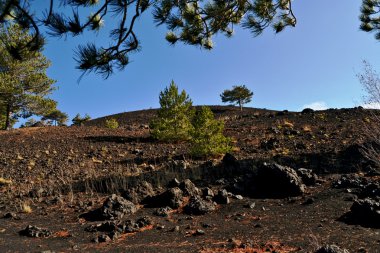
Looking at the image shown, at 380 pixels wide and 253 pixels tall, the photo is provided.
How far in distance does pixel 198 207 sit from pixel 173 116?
7.72 meters

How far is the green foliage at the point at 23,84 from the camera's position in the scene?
21.4m

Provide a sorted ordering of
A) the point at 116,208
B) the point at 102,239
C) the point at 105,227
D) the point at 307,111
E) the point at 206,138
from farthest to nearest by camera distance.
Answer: the point at 307,111, the point at 206,138, the point at 116,208, the point at 105,227, the point at 102,239

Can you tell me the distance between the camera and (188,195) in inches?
340

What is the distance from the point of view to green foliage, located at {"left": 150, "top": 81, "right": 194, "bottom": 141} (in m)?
14.7

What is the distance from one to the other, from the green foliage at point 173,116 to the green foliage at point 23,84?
10201 mm

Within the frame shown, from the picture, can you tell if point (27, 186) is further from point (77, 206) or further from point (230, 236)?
point (230, 236)

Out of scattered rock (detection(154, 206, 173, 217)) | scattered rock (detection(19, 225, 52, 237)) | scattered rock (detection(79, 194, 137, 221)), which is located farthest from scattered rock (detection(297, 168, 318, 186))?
scattered rock (detection(19, 225, 52, 237))

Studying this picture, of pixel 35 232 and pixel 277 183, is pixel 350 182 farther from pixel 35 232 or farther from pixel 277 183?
pixel 35 232

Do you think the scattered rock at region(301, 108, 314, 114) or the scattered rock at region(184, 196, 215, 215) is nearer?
the scattered rock at region(184, 196, 215, 215)

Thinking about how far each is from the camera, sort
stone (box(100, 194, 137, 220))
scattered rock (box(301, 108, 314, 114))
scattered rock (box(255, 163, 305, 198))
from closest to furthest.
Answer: stone (box(100, 194, 137, 220)) → scattered rock (box(255, 163, 305, 198)) → scattered rock (box(301, 108, 314, 114))

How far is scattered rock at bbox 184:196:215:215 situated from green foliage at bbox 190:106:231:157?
15.2 ft

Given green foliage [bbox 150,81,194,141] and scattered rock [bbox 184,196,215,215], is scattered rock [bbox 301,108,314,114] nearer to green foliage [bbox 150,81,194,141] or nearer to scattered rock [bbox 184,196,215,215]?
green foliage [bbox 150,81,194,141]

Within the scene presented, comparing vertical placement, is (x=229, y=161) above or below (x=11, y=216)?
above

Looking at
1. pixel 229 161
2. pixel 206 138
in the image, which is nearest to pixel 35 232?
pixel 229 161
